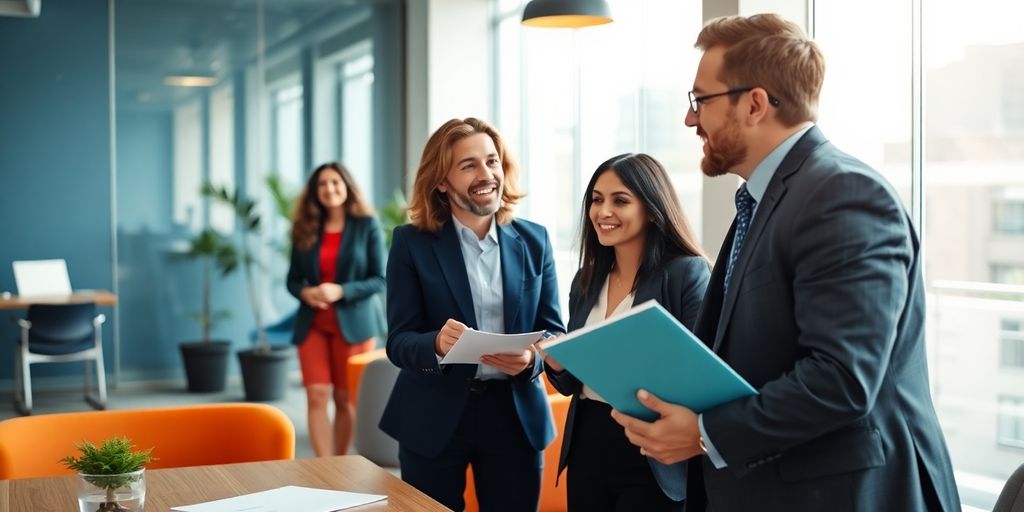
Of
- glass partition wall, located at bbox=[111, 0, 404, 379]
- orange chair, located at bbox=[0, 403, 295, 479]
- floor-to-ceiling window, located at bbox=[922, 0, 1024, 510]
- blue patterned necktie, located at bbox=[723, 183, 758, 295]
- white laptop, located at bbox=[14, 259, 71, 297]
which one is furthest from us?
glass partition wall, located at bbox=[111, 0, 404, 379]

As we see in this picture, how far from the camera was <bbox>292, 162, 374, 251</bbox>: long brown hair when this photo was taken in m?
5.95

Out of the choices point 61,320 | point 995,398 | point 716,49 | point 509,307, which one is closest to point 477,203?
point 509,307

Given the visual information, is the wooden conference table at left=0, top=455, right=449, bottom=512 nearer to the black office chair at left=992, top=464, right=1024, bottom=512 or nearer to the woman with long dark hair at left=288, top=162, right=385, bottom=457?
the black office chair at left=992, top=464, right=1024, bottom=512

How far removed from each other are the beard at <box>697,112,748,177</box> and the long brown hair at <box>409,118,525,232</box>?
1.22 m

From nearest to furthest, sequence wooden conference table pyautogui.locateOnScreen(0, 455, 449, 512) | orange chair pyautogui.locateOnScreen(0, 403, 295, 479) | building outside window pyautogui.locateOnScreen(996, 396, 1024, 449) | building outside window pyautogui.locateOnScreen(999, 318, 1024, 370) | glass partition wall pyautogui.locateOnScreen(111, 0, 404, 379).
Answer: wooden conference table pyautogui.locateOnScreen(0, 455, 449, 512), orange chair pyautogui.locateOnScreen(0, 403, 295, 479), building outside window pyautogui.locateOnScreen(999, 318, 1024, 370), building outside window pyautogui.locateOnScreen(996, 396, 1024, 449), glass partition wall pyautogui.locateOnScreen(111, 0, 404, 379)

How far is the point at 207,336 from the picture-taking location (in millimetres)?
9023

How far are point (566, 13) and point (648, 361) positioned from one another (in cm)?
349

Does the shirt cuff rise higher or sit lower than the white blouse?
lower

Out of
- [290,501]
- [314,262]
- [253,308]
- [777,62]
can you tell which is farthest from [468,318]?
[253,308]

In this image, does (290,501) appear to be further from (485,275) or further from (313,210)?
(313,210)

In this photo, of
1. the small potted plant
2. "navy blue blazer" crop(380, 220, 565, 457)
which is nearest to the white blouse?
"navy blue blazer" crop(380, 220, 565, 457)

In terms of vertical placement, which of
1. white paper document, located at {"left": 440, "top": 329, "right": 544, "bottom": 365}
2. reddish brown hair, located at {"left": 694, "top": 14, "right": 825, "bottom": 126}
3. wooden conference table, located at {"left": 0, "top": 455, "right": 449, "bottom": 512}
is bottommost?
wooden conference table, located at {"left": 0, "top": 455, "right": 449, "bottom": 512}

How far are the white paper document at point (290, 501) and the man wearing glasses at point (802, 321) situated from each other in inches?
24.8

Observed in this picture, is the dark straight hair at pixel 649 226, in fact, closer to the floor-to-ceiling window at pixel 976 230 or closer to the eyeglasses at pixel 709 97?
the eyeglasses at pixel 709 97
